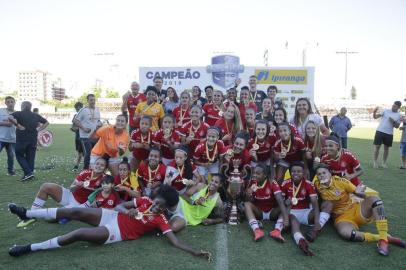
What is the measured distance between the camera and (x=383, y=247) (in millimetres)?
4082

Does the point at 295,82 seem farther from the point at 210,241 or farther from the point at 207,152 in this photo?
the point at 210,241

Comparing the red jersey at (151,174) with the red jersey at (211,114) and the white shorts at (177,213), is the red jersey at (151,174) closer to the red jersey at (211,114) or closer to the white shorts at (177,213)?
the white shorts at (177,213)

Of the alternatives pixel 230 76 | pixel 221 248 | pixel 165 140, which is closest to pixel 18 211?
pixel 165 140

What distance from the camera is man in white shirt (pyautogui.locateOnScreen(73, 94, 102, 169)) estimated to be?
8.63 m

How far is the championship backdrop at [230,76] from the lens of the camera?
14.4m

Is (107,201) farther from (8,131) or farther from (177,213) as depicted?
(8,131)

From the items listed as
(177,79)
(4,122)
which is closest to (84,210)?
(4,122)

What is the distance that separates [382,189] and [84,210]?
6382 millimetres

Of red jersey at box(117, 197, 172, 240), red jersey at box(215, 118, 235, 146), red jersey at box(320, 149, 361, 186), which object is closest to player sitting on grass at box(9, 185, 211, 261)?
red jersey at box(117, 197, 172, 240)

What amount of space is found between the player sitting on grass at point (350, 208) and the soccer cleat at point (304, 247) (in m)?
0.76

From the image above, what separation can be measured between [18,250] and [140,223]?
1.45m

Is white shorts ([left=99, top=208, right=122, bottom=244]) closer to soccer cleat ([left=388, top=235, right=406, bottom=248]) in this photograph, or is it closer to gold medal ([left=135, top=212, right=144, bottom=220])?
gold medal ([left=135, top=212, right=144, bottom=220])

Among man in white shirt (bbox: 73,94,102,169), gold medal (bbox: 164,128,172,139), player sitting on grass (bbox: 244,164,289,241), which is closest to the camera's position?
player sitting on grass (bbox: 244,164,289,241)

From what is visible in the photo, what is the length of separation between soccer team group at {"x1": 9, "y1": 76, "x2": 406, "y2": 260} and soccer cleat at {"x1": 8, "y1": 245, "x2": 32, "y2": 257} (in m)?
0.01
